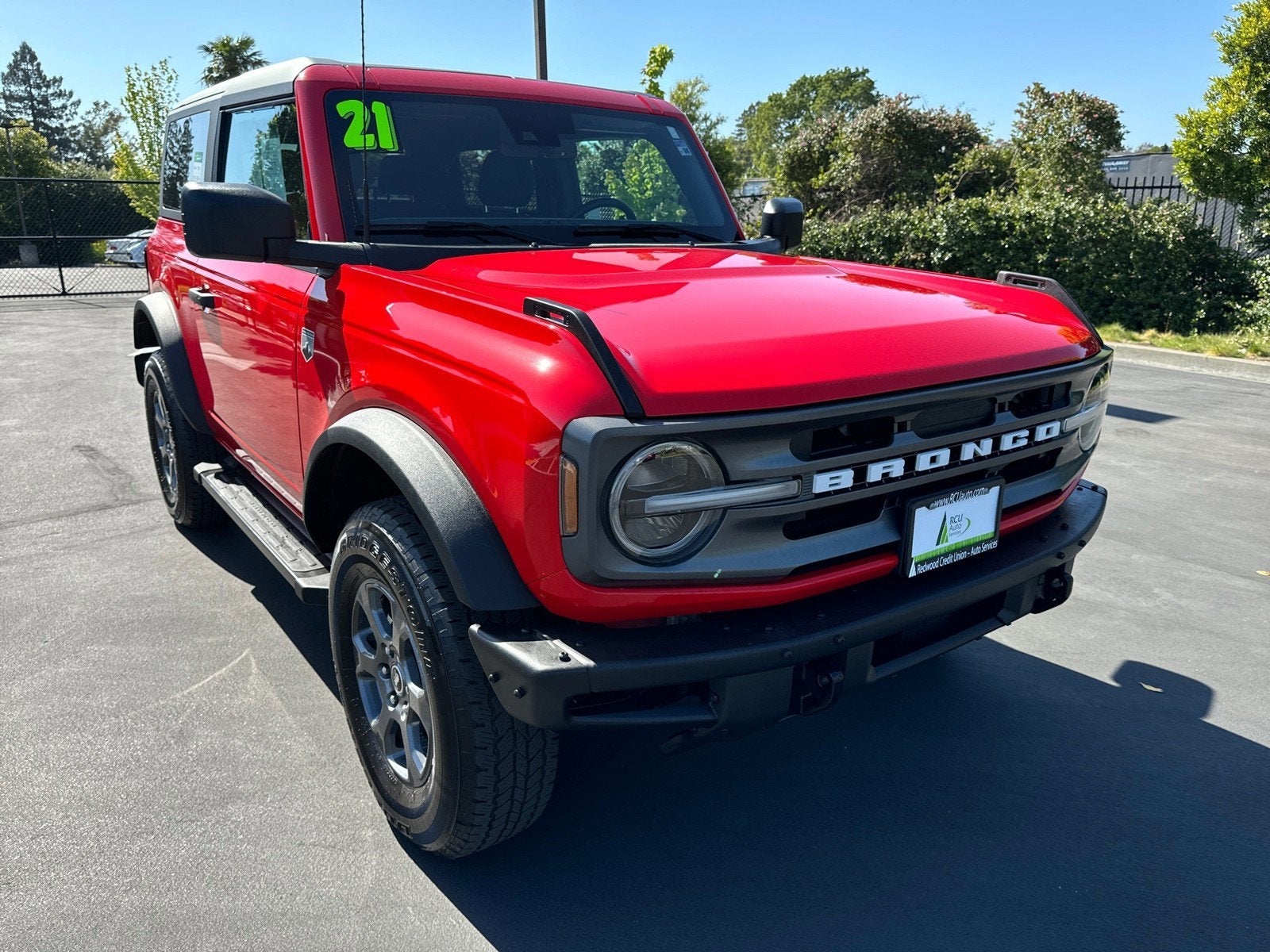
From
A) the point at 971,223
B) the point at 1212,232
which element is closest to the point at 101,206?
the point at 971,223

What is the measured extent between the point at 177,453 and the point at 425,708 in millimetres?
2790

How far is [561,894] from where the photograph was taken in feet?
7.80

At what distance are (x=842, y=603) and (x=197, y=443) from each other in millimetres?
3329

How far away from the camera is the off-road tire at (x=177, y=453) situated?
14.5 ft

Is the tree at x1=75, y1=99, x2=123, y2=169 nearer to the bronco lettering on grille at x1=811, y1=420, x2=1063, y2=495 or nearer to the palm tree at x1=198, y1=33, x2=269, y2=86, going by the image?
the palm tree at x1=198, y1=33, x2=269, y2=86

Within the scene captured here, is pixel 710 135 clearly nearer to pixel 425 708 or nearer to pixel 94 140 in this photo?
pixel 425 708

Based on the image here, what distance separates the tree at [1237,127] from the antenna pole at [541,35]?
8182 millimetres

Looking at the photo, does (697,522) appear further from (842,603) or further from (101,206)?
(101,206)

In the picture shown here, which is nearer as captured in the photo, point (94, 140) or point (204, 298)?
point (204, 298)

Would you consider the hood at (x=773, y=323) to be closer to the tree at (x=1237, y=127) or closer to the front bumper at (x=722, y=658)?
the front bumper at (x=722, y=658)

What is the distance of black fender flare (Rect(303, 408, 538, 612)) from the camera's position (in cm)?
200

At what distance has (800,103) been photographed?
337ft

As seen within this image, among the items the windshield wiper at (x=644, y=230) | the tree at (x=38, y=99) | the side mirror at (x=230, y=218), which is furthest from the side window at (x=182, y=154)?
the tree at (x=38, y=99)

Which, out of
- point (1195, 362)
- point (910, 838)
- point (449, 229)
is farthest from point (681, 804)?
point (1195, 362)
